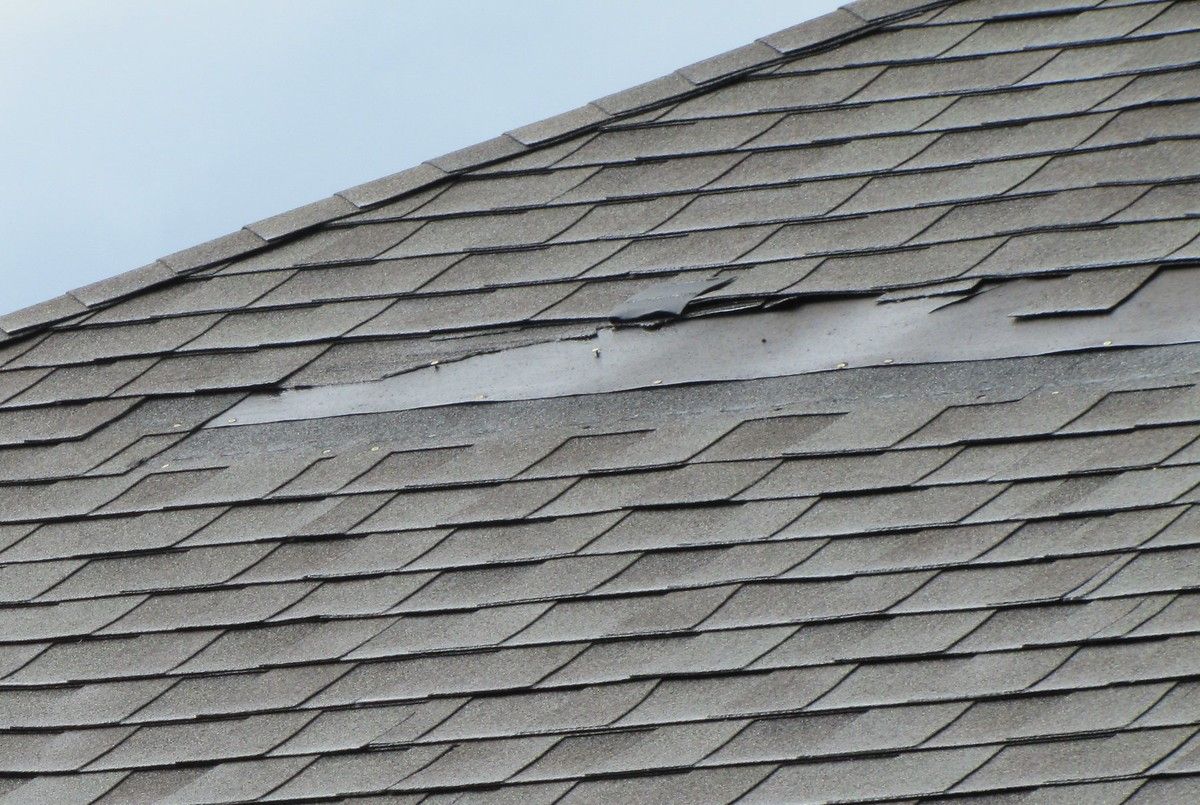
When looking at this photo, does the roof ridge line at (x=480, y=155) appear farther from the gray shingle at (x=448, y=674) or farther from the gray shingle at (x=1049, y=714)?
the gray shingle at (x=1049, y=714)

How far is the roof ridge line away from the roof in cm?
2

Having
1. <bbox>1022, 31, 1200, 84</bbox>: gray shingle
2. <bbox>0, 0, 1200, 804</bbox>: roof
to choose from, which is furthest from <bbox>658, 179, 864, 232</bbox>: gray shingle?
<bbox>1022, 31, 1200, 84</bbox>: gray shingle

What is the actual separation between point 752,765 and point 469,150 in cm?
254

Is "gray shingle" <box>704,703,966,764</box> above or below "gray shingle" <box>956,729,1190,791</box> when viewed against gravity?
above

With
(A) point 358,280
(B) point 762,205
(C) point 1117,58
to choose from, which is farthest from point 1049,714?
(A) point 358,280

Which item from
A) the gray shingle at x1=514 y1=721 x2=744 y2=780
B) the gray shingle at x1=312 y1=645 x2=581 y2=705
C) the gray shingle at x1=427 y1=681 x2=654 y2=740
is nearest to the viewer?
the gray shingle at x1=514 y1=721 x2=744 y2=780

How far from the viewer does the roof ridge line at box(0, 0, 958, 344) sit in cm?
547

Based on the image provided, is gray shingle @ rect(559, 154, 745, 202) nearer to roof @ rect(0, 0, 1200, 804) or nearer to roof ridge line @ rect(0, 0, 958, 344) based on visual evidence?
roof @ rect(0, 0, 1200, 804)

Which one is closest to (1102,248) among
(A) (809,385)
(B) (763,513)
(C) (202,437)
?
(A) (809,385)

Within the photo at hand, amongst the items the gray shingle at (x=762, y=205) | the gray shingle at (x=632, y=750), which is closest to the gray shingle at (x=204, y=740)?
the gray shingle at (x=632, y=750)

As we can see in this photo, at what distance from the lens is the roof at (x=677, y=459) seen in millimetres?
3852

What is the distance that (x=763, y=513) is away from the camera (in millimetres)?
4328

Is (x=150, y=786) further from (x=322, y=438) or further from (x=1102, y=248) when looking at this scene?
(x=1102, y=248)

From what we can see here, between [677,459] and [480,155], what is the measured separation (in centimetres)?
150
